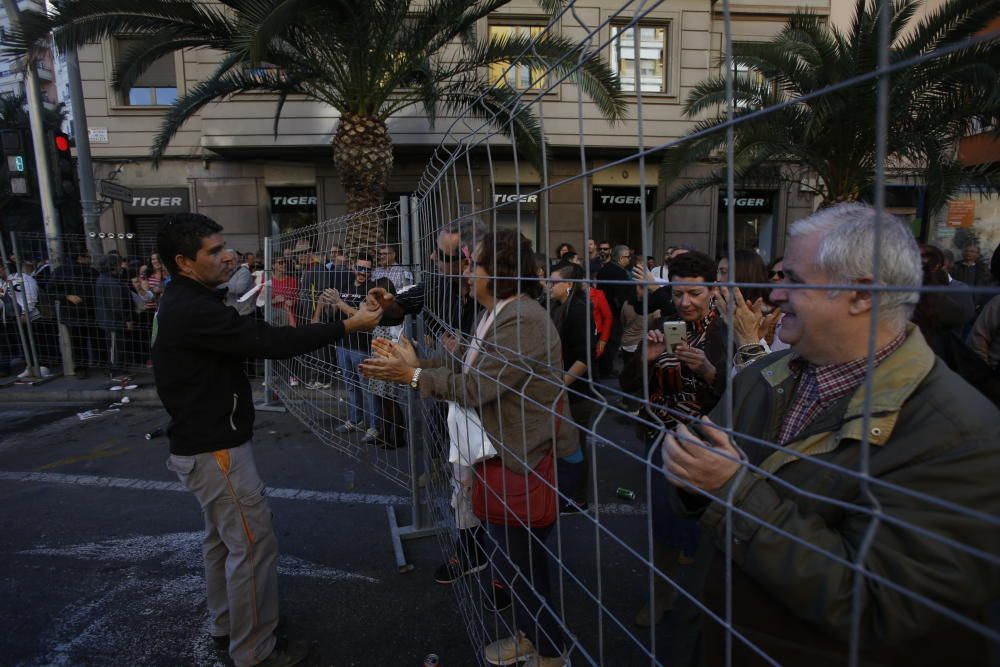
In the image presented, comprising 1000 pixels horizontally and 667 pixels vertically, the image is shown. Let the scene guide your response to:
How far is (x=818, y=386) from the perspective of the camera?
1.19 m

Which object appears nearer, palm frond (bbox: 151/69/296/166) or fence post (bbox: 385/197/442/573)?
fence post (bbox: 385/197/442/573)

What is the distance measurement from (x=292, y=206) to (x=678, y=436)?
13.8 meters

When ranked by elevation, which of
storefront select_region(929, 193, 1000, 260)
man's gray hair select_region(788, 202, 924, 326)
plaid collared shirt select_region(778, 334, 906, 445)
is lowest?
plaid collared shirt select_region(778, 334, 906, 445)

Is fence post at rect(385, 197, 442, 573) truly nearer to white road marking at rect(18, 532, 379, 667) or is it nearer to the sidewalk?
white road marking at rect(18, 532, 379, 667)

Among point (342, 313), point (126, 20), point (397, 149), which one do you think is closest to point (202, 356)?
point (342, 313)

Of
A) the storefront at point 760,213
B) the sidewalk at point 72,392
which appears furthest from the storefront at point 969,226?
the sidewalk at point 72,392

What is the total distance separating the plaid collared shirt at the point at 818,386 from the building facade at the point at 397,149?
10584 mm

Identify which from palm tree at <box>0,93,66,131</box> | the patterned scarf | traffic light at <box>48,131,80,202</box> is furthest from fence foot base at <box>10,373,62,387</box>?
palm tree at <box>0,93,66,131</box>

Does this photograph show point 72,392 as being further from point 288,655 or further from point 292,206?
point 292,206

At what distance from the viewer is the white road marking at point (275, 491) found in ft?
13.0

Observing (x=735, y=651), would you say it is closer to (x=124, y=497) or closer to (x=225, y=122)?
(x=124, y=497)

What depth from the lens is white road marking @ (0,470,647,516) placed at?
3.95m

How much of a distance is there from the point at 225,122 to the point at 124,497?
10164 millimetres

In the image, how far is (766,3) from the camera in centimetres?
1245
